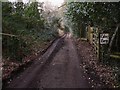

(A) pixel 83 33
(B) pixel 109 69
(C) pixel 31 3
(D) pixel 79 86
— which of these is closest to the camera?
(D) pixel 79 86

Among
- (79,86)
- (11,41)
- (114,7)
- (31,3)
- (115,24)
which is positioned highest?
(31,3)

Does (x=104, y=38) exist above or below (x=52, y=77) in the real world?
above

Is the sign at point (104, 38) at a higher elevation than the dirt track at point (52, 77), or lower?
higher

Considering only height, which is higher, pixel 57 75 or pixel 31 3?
pixel 31 3

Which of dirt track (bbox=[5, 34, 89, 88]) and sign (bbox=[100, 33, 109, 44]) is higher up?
sign (bbox=[100, 33, 109, 44])

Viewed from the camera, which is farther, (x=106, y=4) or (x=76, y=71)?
(x=106, y=4)

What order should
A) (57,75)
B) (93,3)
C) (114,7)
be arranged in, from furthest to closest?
(93,3) < (114,7) < (57,75)

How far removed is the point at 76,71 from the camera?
39.8ft

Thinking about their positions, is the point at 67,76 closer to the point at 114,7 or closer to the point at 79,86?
the point at 79,86

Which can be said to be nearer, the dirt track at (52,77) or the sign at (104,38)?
the dirt track at (52,77)

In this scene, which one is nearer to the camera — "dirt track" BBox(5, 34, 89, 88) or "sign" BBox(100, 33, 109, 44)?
"dirt track" BBox(5, 34, 89, 88)

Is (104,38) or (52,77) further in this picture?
(104,38)

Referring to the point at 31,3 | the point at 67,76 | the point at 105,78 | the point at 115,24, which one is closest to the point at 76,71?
the point at 67,76

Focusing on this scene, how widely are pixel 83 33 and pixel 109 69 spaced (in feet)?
77.2
